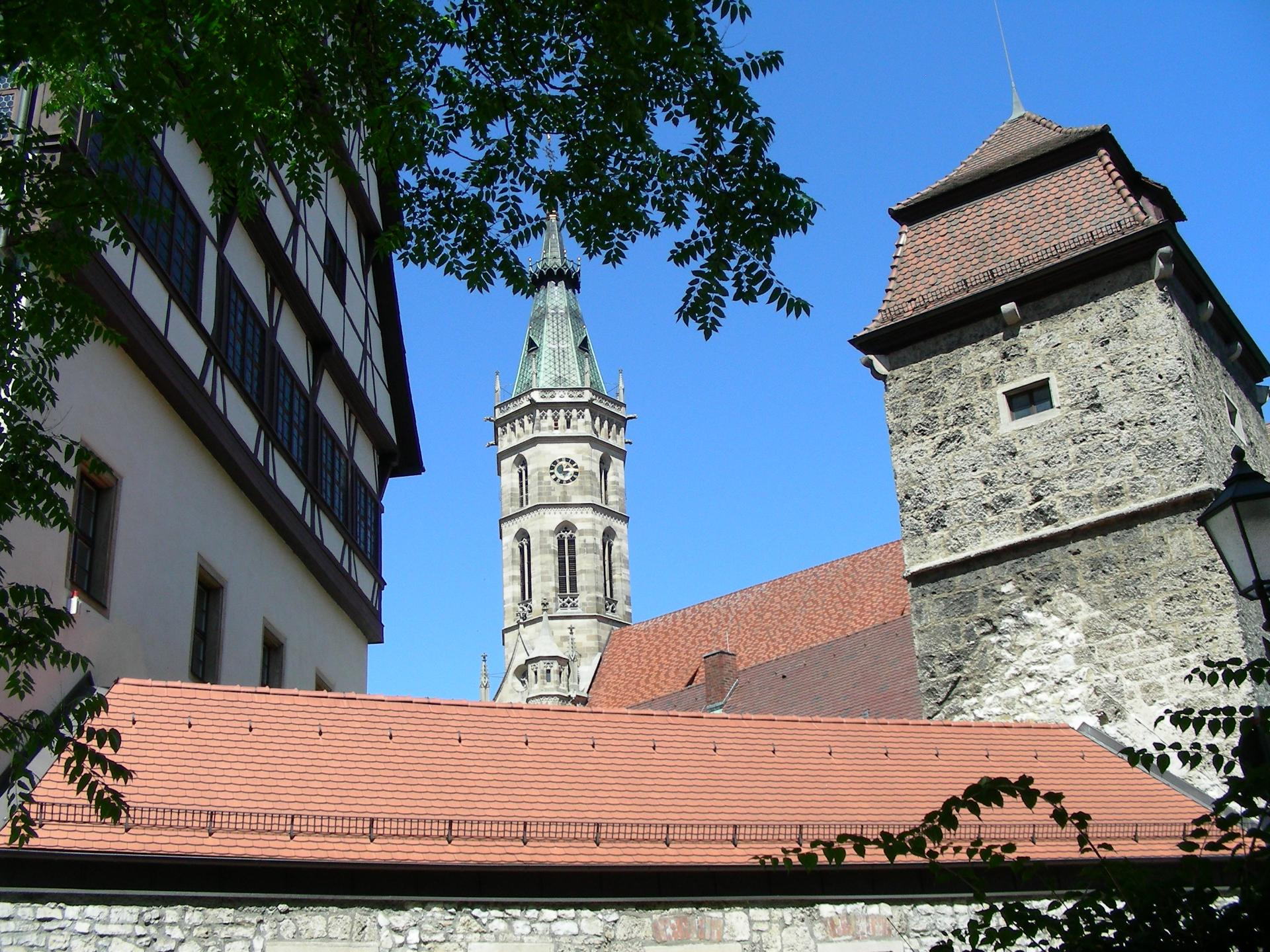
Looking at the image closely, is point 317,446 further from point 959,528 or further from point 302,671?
point 959,528

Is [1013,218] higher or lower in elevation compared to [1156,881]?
higher

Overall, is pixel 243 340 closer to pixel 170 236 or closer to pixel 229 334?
pixel 229 334

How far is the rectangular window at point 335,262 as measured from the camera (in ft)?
56.3

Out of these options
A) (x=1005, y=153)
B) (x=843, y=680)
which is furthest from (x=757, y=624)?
(x=1005, y=153)

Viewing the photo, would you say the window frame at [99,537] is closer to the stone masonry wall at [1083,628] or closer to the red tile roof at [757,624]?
the stone masonry wall at [1083,628]

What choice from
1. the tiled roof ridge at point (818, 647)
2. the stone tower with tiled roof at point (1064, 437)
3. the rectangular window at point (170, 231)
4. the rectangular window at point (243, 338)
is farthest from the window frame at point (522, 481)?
the rectangular window at point (170, 231)

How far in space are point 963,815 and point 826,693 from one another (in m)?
18.0

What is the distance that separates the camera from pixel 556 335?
74.6m

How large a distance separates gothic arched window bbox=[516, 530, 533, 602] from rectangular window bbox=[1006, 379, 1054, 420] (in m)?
54.0

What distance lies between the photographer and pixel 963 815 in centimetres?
1205

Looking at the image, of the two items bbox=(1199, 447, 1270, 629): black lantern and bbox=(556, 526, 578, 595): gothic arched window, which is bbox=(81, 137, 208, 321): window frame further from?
bbox=(556, 526, 578, 595): gothic arched window

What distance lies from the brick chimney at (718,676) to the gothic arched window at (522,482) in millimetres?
36678

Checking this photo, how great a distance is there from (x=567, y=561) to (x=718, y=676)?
35391 millimetres

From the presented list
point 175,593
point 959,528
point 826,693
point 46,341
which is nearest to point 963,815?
point 959,528
